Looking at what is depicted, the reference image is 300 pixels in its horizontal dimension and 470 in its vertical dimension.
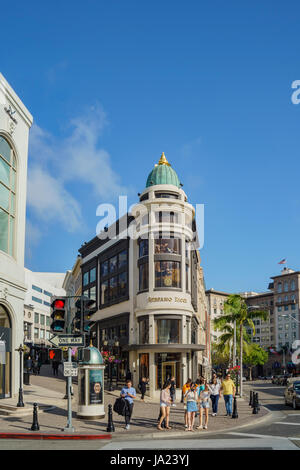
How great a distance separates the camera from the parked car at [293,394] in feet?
91.8

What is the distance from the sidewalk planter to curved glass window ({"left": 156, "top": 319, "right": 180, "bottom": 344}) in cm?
1751

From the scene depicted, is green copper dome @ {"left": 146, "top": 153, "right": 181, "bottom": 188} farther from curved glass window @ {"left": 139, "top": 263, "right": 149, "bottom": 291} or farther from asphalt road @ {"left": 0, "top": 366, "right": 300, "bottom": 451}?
asphalt road @ {"left": 0, "top": 366, "right": 300, "bottom": 451}

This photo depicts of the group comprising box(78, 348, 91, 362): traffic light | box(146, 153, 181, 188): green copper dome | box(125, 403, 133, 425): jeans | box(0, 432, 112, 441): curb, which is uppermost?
box(146, 153, 181, 188): green copper dome

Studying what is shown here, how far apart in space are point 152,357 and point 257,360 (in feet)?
256

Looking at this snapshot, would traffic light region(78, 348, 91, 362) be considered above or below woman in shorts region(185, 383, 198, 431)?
above

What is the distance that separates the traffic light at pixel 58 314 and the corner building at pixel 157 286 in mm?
22031

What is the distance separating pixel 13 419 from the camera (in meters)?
21.7

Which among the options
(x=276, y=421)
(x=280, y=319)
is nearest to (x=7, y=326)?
(x=276, y=421)

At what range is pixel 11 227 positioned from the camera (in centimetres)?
2972

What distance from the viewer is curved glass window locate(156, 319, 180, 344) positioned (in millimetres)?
39125

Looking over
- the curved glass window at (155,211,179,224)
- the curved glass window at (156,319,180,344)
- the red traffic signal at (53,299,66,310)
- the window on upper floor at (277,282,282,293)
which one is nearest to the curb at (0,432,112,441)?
the red traffic signal at (53,299,66,310)

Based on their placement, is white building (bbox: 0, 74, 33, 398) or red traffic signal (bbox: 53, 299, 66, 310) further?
white building (bbox: 0, 74, 33, 398)

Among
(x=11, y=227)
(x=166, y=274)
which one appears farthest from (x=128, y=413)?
(x=166, y=274)
